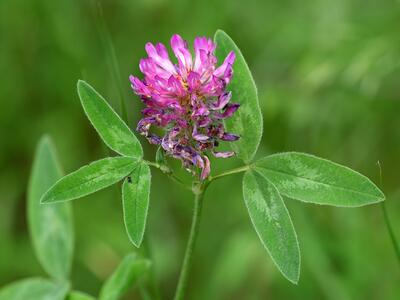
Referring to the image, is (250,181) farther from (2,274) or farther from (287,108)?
(2,274)

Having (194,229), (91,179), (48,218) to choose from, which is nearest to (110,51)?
(48,218)

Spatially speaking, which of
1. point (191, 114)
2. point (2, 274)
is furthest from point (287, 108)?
point (191, 114)

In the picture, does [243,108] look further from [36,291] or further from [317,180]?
[36,291]

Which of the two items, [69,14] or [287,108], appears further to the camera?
[69,14]

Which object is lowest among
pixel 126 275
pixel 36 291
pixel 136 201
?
pixel 36 291

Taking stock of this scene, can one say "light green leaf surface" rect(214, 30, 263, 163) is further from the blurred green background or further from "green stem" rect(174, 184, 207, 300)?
the blurred green background

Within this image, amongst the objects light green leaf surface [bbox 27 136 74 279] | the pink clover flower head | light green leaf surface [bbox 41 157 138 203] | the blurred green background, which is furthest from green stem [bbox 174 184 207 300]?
the blurred green background
